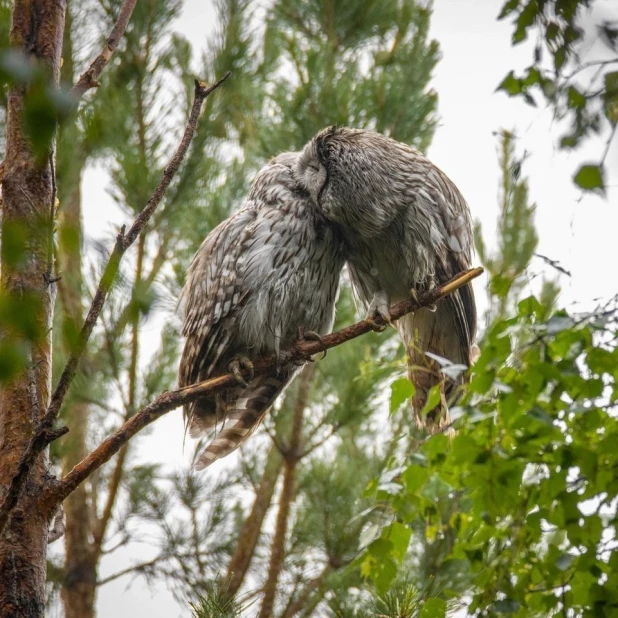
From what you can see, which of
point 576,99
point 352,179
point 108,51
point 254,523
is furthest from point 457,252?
point 254,523

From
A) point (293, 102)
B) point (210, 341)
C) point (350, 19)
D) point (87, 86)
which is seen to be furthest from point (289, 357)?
point (350, 19)

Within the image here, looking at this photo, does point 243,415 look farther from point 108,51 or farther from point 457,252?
point 108,51

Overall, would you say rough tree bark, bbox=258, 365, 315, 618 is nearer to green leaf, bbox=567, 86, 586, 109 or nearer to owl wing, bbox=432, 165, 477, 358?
owl wing, bbox=432, 165, 477, 358

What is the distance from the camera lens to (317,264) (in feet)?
9.09

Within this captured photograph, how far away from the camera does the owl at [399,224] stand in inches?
104

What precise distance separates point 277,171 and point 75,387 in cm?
146

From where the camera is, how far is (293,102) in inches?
156

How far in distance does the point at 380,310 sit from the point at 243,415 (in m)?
0.59

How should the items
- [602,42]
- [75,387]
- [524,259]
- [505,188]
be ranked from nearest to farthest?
[602,42] → [75,387] → [524,259] → [505,188]

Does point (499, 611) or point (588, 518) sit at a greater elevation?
point (588, 518)

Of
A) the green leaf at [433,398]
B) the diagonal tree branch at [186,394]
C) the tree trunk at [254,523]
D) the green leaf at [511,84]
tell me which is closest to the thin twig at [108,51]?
the diagonal tree branch at [186,394]

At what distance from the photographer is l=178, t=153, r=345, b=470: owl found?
2.71m

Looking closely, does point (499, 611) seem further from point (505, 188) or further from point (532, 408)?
point (505, 188)

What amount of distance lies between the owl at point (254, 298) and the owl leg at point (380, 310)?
0.59 feet
